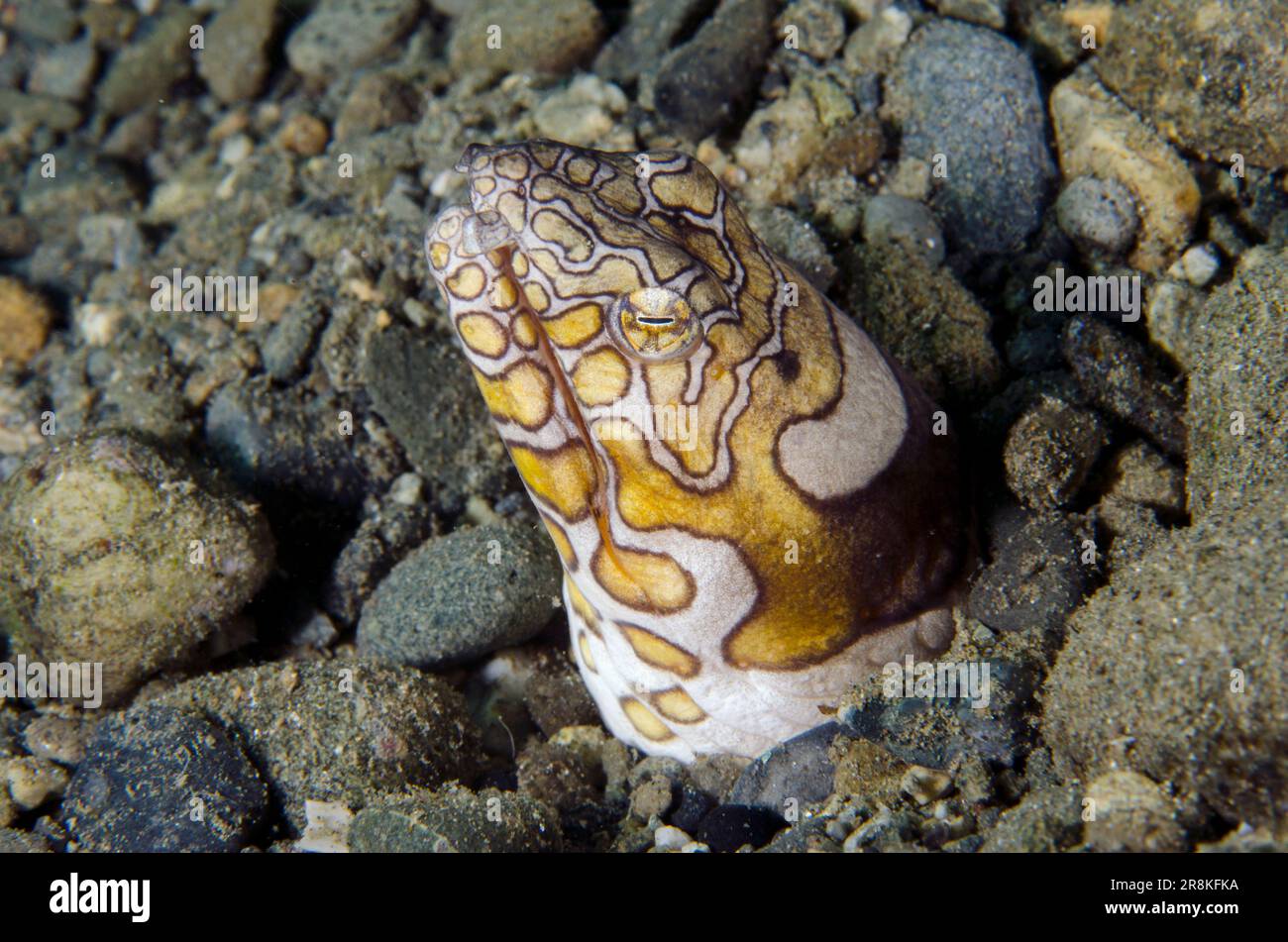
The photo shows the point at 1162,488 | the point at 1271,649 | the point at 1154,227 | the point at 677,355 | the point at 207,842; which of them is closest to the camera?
the point at 1271,649

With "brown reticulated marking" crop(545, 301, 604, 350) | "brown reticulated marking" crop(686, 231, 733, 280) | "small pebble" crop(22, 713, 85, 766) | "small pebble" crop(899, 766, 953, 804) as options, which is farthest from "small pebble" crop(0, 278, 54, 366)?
"small pebble" crop(899, 766, 953, 804)

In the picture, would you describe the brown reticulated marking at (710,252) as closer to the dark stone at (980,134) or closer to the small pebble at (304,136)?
the dark stone at (980,134)

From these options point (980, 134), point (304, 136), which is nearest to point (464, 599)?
point (980, 134)

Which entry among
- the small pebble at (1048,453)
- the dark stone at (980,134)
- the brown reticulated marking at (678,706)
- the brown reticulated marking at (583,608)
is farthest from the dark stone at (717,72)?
the brown reticulated marking at (678,706)

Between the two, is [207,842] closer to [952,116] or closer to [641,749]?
[641,749]

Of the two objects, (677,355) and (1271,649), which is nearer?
(1271,649)

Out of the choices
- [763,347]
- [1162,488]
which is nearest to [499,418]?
[763,347]
